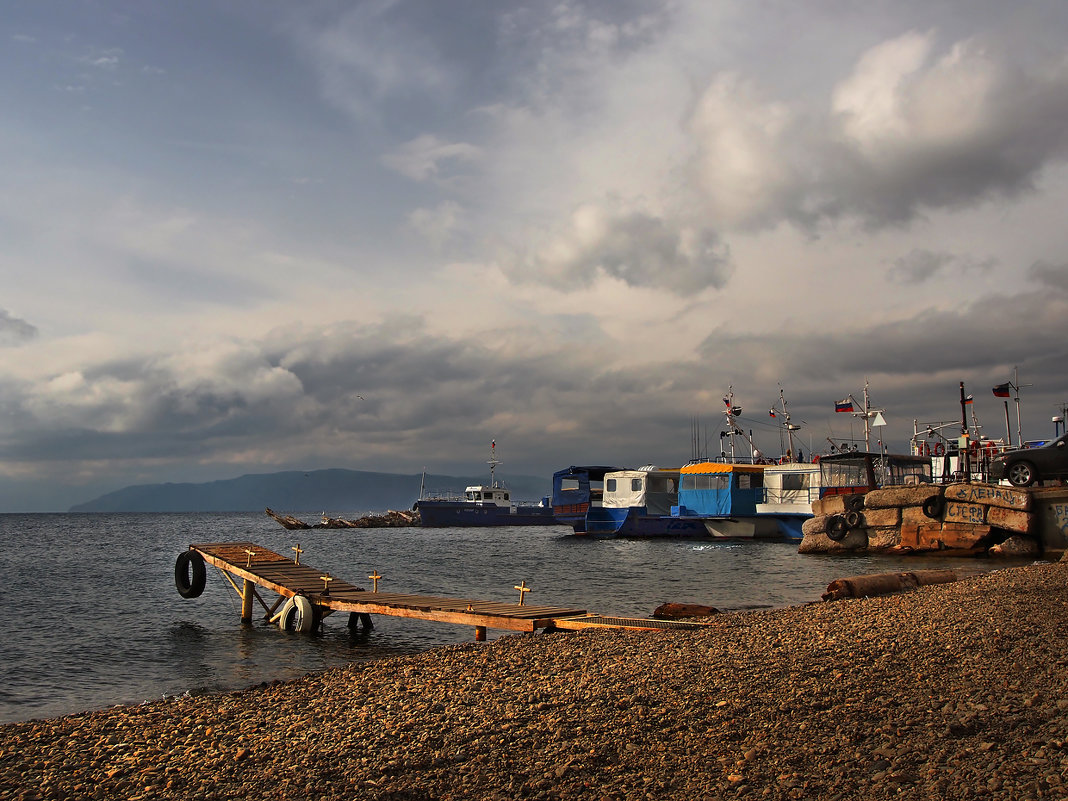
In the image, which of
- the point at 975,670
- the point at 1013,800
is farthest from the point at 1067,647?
the point at 1013,800

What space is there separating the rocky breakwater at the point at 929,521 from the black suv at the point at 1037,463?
128 inches

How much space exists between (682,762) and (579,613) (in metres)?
7.90

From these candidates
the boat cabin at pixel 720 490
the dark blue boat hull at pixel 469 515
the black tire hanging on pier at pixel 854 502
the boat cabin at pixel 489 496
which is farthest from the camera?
the boat cabin at pixel 489 496

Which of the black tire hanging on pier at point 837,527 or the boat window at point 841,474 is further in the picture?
the boat window at point 841,474

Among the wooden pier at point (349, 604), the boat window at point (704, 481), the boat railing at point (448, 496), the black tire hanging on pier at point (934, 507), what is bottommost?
the wooden pier at point (349, 604)

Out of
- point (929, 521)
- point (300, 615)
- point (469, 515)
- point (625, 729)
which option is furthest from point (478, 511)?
point (625, 729)

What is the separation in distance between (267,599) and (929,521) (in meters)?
27.0

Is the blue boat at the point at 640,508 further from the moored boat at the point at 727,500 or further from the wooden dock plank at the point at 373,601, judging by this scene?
the wooden dock plank at the point at 373,601

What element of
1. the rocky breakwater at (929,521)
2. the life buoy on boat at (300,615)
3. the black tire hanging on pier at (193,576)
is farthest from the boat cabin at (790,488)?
the life buoy on boat at (300,615)

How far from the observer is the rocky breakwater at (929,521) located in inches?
1171

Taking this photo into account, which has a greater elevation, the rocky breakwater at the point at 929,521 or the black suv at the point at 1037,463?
the black suv at the point at 1037,463

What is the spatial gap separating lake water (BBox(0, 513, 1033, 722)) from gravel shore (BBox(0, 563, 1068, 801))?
345 cm

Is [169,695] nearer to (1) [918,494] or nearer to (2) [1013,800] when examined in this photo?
(2) [1013,800]

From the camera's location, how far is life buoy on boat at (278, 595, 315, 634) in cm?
1664
